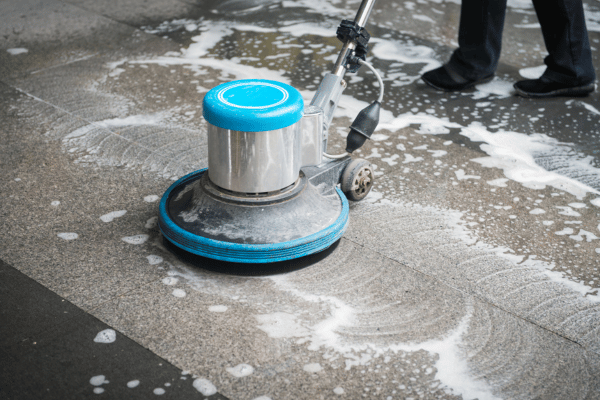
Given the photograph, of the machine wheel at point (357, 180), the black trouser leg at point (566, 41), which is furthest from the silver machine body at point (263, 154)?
the black trouser leg at point (566, 41)

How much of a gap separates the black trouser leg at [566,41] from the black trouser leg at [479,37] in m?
0.21

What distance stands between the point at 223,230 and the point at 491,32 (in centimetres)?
216

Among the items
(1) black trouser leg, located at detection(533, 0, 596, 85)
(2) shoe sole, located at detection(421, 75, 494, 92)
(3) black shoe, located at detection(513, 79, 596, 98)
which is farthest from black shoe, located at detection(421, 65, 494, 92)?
(1) black trouser leg, located at detection(533, 0, 596, 85)

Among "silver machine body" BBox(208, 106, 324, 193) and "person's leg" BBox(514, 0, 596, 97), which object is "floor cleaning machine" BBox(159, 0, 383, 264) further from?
"person's leg" BBox(514, 0, 596, 97)

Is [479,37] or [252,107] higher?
[252,107]

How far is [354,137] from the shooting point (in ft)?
7.30

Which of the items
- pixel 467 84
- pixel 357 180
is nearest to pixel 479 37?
pixel 467 84

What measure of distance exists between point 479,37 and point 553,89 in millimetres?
497

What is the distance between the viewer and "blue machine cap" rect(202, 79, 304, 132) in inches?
70.4

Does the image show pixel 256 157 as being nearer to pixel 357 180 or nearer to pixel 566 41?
pixel 357 180

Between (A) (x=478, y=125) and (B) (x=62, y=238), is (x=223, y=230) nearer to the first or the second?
(B) (x=62, y=238)

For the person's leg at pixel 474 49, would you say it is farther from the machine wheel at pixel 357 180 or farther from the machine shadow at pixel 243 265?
the machine shadow at pixel 243 265

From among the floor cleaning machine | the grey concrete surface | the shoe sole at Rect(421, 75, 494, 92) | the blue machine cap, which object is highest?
the blue machine cap

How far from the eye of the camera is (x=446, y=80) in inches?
135
